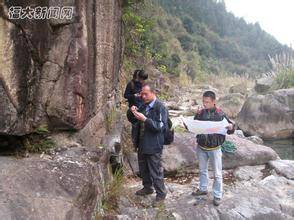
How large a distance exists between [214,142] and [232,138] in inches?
95.8

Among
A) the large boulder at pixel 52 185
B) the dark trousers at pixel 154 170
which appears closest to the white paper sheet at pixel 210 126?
the dark trousers at pixel 154 170

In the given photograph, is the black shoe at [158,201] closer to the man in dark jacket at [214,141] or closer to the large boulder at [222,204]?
the large boulder at [222,204]

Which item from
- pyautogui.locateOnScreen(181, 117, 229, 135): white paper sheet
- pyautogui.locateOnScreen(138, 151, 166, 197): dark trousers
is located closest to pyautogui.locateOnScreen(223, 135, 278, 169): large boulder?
pyautogui.locateOnScreen(181, 117, 229, 135): white paper sheet

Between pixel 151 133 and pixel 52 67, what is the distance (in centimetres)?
133

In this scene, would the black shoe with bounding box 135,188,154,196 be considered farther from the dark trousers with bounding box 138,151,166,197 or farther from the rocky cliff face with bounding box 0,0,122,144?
the rocky cliff face with bounding box 0,0,122,144

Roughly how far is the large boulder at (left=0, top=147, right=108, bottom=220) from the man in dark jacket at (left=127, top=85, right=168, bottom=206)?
25.7 inches

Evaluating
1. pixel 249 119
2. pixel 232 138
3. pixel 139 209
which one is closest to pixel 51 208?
pixel 139 209

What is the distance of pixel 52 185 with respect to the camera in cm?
381

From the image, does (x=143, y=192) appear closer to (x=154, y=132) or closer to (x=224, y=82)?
(x=154, y=132)

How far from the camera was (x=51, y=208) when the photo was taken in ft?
11.7

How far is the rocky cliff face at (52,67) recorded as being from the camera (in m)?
3.85

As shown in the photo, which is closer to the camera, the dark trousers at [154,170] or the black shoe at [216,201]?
the dark trousers at [154,170]

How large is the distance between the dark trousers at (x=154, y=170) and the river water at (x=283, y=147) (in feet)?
18.3

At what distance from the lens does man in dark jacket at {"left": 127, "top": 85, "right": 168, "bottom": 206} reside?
4875 millimetres
